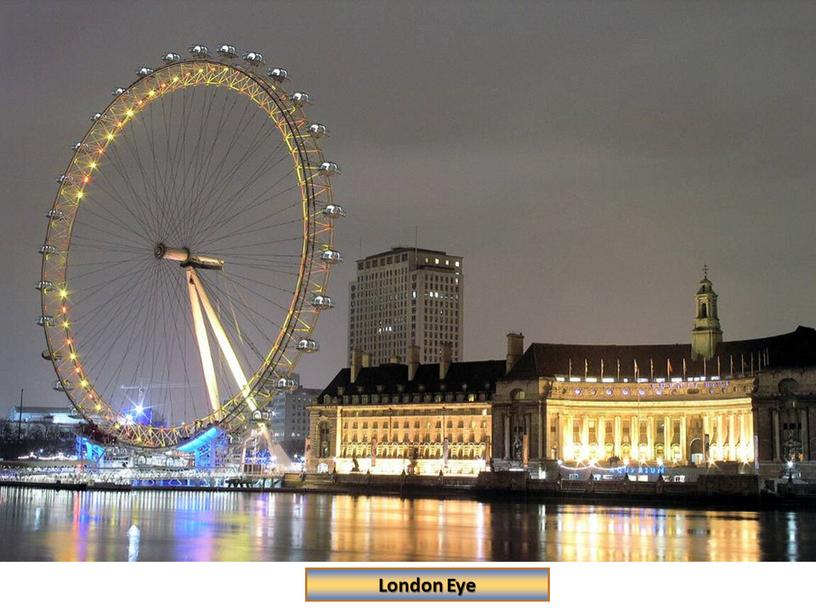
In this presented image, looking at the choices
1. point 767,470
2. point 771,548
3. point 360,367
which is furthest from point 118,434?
point 360,367

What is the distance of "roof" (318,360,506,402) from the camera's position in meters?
105

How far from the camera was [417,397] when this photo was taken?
4193 inches

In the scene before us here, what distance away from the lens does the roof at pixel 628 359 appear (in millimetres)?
93875

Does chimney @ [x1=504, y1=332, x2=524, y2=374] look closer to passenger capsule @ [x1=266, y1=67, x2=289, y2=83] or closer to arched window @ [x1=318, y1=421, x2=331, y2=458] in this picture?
arched window @ [x1=318, y1=421, x2=331, y2=458]

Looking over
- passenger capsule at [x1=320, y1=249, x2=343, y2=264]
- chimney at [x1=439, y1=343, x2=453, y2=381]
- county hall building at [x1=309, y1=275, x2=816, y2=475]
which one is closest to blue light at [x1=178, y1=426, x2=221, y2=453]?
passenger capsule at [x1=320, y1=249, x2=343, y2=264]

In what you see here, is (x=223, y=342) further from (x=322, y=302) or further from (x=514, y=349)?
(x=514, y=349)

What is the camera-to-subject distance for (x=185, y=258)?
49188 millimetres

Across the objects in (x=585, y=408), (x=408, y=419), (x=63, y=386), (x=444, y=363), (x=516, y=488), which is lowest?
(x=516, y=488)

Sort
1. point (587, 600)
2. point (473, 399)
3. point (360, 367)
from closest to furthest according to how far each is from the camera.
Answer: point (587, 600) → point (473, 399) → point (360, 367)

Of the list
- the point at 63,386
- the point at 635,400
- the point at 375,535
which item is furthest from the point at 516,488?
the point at 375,535

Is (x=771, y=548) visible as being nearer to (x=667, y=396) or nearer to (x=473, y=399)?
(x=667, y=396)

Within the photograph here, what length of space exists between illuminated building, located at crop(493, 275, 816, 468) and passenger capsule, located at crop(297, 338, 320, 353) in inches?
1795

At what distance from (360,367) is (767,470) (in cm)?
4474

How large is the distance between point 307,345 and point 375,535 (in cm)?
1830
